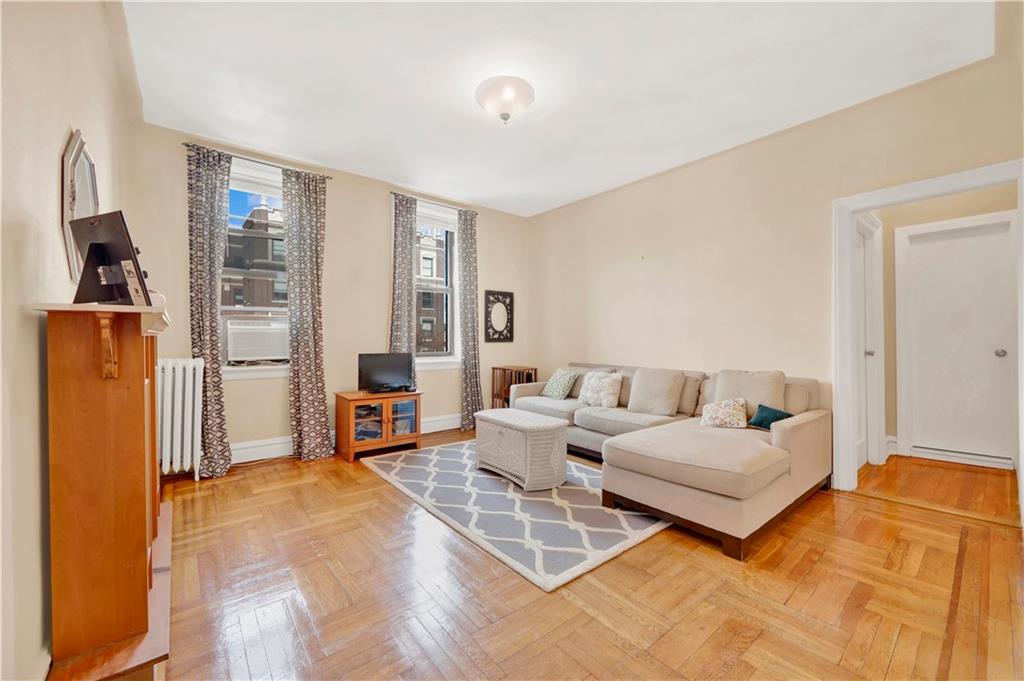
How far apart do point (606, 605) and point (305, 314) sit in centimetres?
344

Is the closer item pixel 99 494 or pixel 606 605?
pixel 99 494

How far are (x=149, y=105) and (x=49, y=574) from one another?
10.7 ft

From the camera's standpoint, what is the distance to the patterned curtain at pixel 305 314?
396cm

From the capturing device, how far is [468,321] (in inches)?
206

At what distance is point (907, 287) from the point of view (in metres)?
3.91

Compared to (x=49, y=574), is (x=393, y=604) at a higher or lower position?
lower

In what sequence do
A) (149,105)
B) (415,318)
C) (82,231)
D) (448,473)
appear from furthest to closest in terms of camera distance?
(415,318)
(448,473)
(149,105)
(82,231)

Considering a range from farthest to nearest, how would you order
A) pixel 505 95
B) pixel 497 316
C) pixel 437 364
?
pixel 497 316, pixel 437 364, pixel 505 95

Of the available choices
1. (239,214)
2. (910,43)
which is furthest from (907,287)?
(239,214)

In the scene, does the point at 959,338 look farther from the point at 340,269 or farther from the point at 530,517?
the point at 340,269

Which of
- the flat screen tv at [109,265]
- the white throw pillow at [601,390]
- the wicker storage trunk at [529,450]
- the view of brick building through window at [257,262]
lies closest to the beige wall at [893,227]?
the white throw pillow at [601,390]

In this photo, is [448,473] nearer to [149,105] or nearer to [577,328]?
[577,328]

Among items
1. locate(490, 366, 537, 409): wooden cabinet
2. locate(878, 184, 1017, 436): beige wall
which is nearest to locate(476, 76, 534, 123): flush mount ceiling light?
locate(490, 366, 537, 409): wooden cabinet

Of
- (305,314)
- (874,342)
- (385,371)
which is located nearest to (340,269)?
(305,314)
